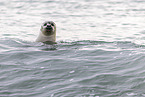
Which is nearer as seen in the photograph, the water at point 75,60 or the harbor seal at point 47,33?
the water at point 75,60

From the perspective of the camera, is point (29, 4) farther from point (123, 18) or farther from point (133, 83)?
point (133, 83)

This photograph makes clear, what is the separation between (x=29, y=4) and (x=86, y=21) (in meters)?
9.34

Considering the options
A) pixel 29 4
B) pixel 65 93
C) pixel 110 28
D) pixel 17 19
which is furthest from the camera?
pixel 29 4

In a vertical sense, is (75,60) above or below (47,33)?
below

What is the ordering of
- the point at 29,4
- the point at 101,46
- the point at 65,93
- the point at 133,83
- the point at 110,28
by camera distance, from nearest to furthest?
the point at 65,93 < the point at 133,83 < the point at 101,46 < the point at 110,28 < the point at 29,4

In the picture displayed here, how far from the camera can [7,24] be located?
58.6ft

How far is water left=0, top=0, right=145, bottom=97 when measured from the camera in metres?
6.77

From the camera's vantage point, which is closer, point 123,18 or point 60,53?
point 60,53

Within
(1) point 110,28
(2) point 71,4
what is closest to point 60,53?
(1) point 110,28

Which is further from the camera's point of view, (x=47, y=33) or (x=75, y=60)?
(x=47, y=33)

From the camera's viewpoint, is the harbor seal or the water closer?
the water

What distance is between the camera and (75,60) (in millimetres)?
9188

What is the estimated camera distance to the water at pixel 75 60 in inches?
266

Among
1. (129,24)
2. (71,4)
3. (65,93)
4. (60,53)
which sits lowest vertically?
(65,93)
